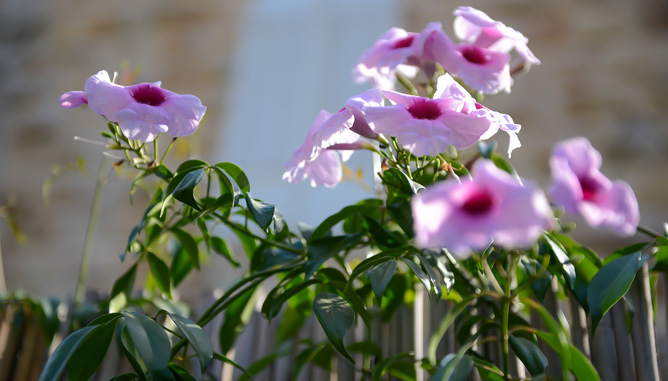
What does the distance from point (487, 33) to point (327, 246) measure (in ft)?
0.93

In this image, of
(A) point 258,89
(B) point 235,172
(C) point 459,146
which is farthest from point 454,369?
(A) point 258,89

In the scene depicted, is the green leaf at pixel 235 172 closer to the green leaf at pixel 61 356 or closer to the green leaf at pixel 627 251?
Answer: the green leaf at pixel 61 356

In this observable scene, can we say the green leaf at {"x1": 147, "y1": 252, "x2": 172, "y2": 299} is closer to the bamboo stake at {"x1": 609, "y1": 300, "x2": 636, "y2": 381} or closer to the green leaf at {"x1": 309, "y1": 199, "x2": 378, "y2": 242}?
the green leaf at {"x1": 309, "y1": 199, "x2": 378, "y2": 242}

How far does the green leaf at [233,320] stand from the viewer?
0.75 meters

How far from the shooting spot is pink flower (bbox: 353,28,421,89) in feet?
2.22

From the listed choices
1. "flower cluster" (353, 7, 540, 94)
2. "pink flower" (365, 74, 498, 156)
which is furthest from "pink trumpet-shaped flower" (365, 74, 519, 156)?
"flower cluster" (353, 7, 540, 94)

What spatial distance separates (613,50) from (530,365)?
4.20ft

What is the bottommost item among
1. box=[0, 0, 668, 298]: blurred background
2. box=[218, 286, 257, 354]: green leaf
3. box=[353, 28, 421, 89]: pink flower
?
box=[218, 286, 257, 354]: green leaf

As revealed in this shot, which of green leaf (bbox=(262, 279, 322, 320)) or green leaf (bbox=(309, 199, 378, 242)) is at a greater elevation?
green leaf (bbox=(309, 199, 378, 242))

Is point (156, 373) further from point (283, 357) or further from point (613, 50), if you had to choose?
point (613, 50)

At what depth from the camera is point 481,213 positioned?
36 centimetres

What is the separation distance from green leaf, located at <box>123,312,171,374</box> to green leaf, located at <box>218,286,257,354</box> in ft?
0.55

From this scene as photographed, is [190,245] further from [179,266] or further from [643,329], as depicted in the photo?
[643,329]

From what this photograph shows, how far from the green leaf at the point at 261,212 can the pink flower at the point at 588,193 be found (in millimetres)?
252
